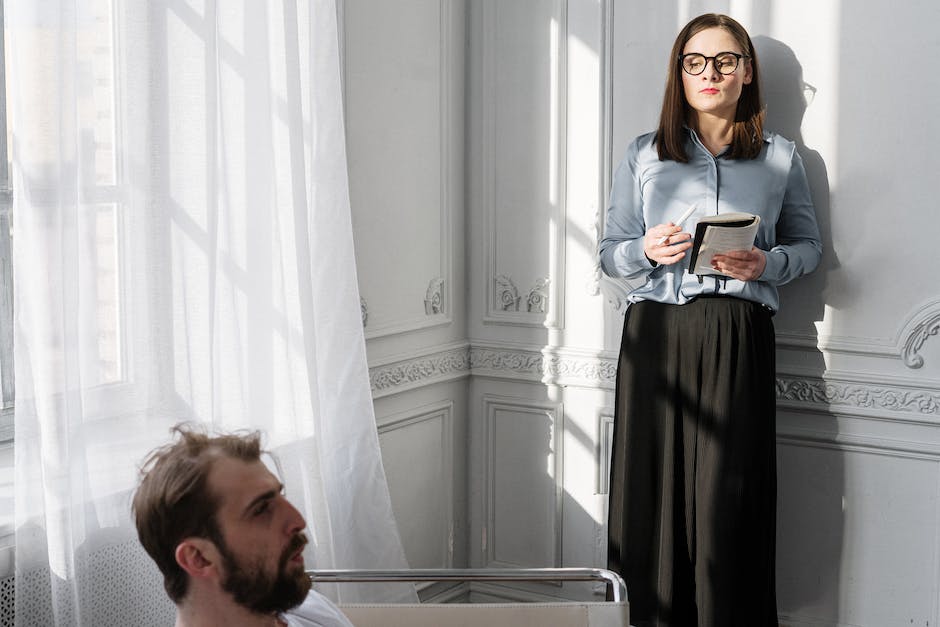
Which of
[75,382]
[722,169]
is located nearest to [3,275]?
[75,382]

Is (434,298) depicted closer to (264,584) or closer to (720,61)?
(720,61)

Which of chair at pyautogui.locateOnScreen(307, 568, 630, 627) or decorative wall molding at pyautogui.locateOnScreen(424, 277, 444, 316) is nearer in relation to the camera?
chair at pyautogui.locateOnScreen(307, 568, 630, 627)

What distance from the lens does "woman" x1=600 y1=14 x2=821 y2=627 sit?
2.74 meters

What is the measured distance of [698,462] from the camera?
280cm

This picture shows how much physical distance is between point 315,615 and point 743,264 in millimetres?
1433

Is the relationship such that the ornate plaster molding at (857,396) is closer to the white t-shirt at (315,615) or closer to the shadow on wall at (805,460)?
the shadow on wall at (805,460)

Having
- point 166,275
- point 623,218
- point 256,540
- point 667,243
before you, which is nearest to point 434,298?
point 623,218

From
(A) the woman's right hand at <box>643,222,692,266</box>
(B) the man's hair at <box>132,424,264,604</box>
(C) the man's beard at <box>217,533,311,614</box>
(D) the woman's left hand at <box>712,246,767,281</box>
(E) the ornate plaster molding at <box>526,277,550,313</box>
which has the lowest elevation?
(C) the man's beard at <box>217,533,311,614</box>

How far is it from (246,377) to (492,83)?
1405 mm

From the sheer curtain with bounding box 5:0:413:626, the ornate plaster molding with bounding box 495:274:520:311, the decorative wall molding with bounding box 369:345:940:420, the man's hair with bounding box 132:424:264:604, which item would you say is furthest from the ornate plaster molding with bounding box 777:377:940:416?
the man's hair with bounding box 132:424:264:604

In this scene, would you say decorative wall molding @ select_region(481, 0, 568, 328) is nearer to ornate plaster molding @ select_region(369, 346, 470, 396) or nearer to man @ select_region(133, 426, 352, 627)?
ornate plaster molding @ select_region(369, 346, 470, 396)

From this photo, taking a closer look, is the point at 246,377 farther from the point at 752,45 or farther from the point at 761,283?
the point at 752,45

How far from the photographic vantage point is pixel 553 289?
3.33 metres

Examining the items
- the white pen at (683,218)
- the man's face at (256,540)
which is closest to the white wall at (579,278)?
the white pen at (683,218)
